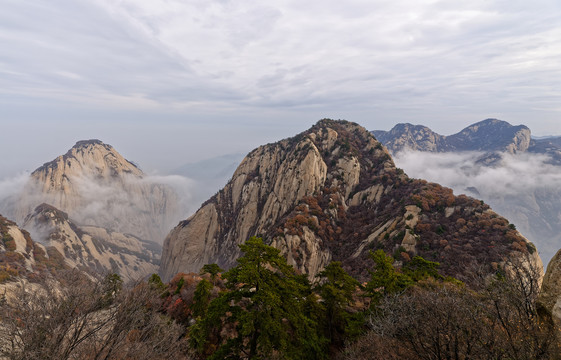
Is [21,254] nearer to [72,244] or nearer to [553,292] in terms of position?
[72,244]

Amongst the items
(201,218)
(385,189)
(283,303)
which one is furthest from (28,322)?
(201,218)

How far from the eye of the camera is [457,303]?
42.7ft

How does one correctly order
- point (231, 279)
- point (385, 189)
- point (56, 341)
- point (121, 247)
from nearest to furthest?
point (56, 341)
point (231, 279)
point (385, 189)
point (121, 247)

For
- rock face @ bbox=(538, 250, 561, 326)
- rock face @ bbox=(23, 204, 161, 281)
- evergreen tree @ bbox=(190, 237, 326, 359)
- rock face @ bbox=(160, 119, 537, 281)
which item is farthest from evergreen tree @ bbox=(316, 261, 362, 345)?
rock face @ bbox=(23, 204, 161, 281)

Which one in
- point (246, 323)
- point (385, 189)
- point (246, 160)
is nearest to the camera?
point (246, 323)

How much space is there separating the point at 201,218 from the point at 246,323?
84.7 metres

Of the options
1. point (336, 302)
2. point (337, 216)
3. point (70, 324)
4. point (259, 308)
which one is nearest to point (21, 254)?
point (70, 324)

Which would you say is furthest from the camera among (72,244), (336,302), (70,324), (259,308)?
(72,244)

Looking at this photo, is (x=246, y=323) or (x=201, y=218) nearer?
(x=246, y=323)

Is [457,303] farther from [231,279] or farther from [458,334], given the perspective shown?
[231,279]

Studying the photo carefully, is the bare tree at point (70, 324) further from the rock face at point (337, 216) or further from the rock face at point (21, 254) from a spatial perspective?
the rock face at point (21, 254)

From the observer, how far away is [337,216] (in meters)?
67.4

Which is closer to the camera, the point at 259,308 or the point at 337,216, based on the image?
the point at 259,308

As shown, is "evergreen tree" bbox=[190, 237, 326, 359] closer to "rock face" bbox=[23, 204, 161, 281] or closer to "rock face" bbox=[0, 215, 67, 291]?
"rock face" bbox=[0, 215, 67, 291]
